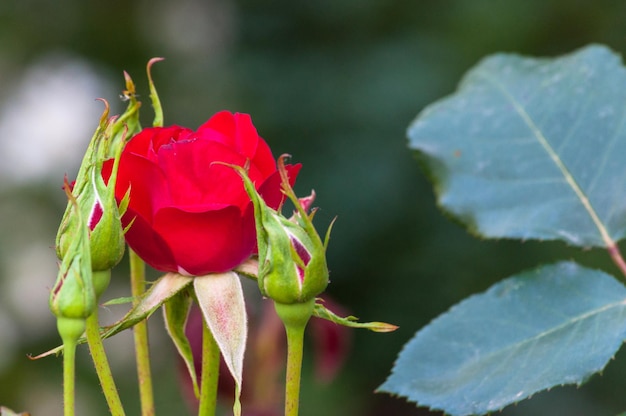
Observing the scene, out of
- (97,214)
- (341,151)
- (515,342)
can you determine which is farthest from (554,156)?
(341,151)

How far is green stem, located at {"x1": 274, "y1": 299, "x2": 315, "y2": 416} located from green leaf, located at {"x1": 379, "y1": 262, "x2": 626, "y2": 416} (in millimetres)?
147

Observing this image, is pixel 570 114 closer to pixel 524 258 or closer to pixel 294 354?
pixel 294 354

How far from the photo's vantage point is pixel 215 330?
0.55 meters

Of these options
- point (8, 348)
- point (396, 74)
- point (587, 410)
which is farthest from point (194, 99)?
point (587, 410)

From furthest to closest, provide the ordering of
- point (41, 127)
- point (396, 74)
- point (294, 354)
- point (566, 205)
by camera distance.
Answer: point (41, 127) < point (396, 74) < point (566, 205) < point (294, 354)

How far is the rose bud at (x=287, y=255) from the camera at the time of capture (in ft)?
1.62

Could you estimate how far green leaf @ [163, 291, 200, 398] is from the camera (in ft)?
1.92

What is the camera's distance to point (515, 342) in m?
0.66

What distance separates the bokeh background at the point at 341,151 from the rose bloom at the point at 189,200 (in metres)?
1.92

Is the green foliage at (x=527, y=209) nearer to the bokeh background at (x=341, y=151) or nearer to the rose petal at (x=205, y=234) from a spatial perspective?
the rose petal at (x=205, y=234)

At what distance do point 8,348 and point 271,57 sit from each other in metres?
1.31

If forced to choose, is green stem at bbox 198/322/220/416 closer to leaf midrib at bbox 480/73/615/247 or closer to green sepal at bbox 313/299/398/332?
green sepal at bbox 313/299/398/332

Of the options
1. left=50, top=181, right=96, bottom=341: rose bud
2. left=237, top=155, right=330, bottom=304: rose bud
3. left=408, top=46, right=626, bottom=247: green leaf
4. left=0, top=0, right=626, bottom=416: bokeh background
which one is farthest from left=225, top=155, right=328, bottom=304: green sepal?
left=0, top=0, right=626, bottom=416: bokeh background

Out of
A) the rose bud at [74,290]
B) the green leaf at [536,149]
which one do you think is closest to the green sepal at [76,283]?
the rose bud at [74,290]
